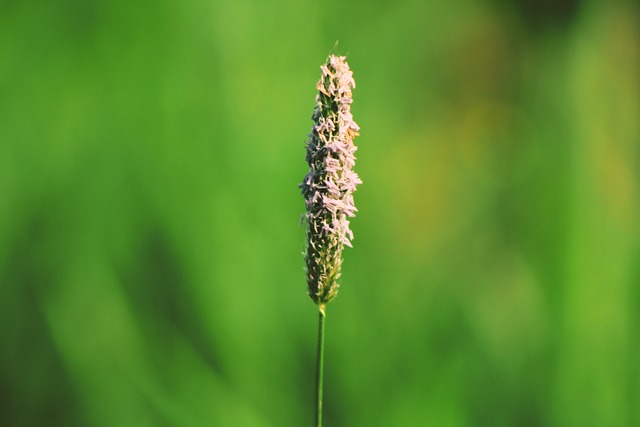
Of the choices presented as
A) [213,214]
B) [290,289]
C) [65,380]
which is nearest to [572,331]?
[290,289]

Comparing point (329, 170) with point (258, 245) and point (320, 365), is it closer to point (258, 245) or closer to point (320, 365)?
point (320, 365)

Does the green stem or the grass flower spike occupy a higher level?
the grass flower spike

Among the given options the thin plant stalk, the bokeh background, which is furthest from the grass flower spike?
the bokeh background

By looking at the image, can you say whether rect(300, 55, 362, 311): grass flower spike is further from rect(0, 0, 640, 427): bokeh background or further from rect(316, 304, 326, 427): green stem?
rect(0, 0, 640, 427): bokeh background

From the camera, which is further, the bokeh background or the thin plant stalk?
the bokeh background

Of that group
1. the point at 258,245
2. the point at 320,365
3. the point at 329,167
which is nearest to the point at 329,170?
the point at 329,167

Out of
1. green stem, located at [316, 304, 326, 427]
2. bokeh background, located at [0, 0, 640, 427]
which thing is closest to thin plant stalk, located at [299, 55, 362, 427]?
green stem, located at [316, 304, 326, 427]

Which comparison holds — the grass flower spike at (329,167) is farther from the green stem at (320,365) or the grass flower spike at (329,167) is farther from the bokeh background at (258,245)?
the bokeh background at (258,245)

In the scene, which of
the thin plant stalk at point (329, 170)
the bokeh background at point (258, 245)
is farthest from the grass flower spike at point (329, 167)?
the bokeh background at point (258, 245)
